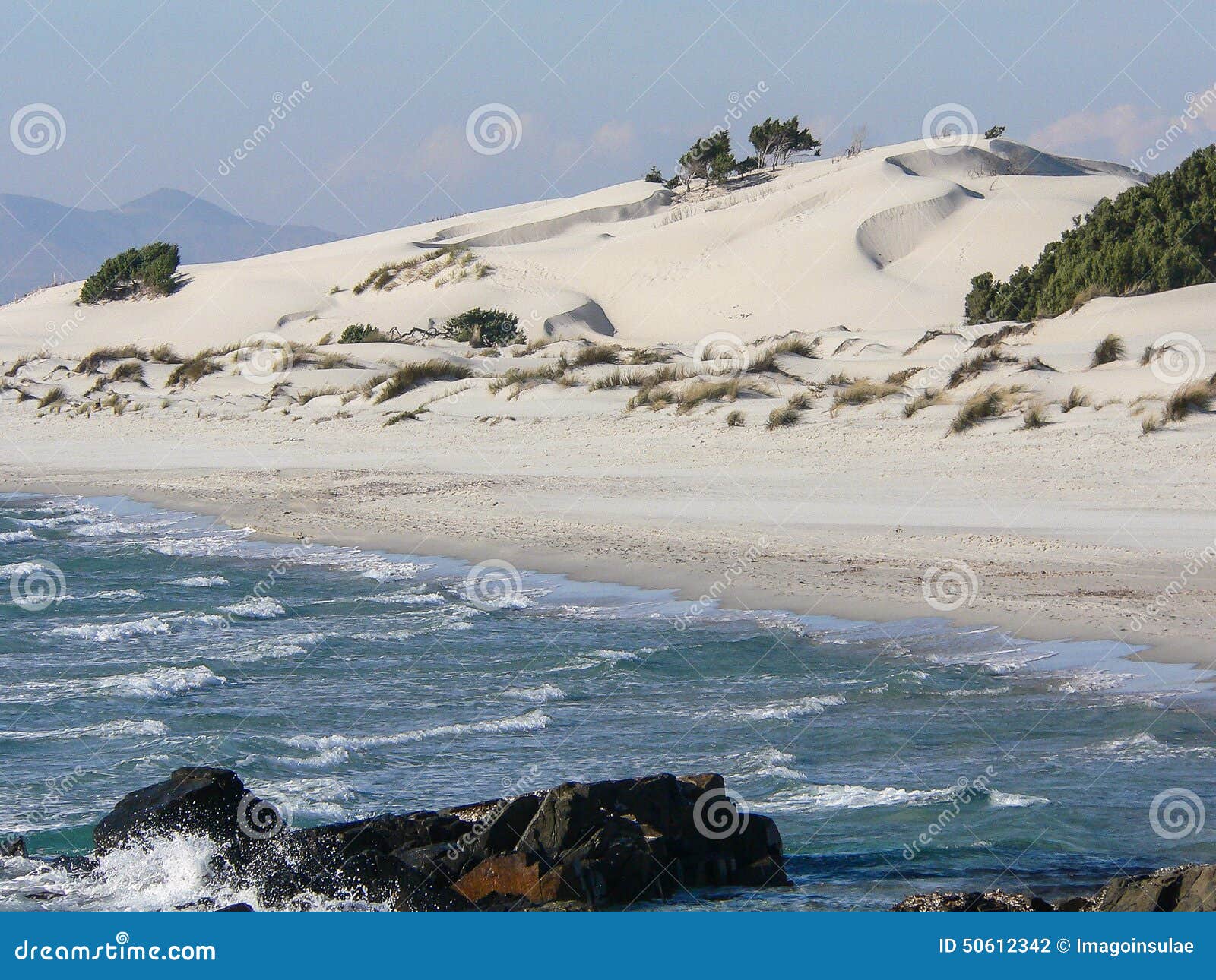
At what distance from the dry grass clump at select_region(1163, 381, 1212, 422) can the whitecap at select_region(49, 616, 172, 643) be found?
1067cm

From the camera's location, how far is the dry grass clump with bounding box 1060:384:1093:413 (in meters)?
17.1

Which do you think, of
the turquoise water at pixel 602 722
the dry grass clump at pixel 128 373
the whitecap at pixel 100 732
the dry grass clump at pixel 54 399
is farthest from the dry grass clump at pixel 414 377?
the whitecap at pixel 100 732

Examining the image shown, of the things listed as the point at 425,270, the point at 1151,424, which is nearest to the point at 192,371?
the point at 425,270

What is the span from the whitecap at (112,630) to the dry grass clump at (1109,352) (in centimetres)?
1346

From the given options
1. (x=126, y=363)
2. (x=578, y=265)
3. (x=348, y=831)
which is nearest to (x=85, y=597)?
(x=348, y=831)

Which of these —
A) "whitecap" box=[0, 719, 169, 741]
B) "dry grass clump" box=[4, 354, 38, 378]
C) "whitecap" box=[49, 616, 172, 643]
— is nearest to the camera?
"whitecap" box=[0, 719, 169, 741]

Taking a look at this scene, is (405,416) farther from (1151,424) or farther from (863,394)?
(1151,424)

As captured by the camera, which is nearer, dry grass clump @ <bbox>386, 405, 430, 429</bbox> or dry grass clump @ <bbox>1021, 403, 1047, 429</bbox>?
dry grass clump @ <bbox>1021, 403, 1047, 429</bbox>

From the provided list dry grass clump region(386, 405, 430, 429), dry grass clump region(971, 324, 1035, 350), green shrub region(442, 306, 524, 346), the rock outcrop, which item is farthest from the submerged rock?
green shrub region(442, 306, 524, 346)

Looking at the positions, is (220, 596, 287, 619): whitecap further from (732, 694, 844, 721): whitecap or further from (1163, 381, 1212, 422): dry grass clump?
(1163, 381, 1212, 422): dry grass clump

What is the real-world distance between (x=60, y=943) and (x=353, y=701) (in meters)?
4.76

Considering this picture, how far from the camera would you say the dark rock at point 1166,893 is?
4934 millimetres

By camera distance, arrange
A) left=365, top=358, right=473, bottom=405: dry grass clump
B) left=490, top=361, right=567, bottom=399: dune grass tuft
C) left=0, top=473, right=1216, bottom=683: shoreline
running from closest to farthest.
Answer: left=0, top=473, right=1216, bottom=683: shoreline
left=490, top=361, right=567, bottom=399: dune grass tuft
left=365, top=358, right=473, bottom=405: dry grass clump

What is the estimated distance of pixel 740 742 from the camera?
8008 mm
